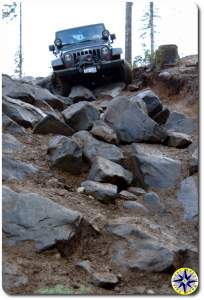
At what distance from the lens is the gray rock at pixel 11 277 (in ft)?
10.4

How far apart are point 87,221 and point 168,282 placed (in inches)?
36.1

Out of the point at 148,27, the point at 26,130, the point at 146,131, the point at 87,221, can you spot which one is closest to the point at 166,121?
the point at 146,131

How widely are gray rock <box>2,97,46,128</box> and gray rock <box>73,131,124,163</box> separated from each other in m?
0.83

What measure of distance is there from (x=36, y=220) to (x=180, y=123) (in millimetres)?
3446

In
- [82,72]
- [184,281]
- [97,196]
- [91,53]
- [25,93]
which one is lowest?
[184,281]

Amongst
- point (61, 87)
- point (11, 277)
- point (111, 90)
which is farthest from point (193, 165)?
point (61, 87)

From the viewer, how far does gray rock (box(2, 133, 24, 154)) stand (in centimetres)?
494

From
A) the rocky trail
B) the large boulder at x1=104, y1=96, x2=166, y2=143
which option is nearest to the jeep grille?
the rocky trail

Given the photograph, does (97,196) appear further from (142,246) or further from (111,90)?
(111,90)

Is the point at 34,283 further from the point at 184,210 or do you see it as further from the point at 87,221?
the point at 184,210

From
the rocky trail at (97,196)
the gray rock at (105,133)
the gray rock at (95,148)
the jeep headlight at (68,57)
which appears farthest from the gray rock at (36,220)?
the jeep headlight at (68,57)

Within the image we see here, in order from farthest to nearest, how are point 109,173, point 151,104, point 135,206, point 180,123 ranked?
1. point 151,104
2. point 180,123
3. point 109,173
4. point 135,206

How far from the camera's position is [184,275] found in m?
3.35

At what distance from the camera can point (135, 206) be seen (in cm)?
434
